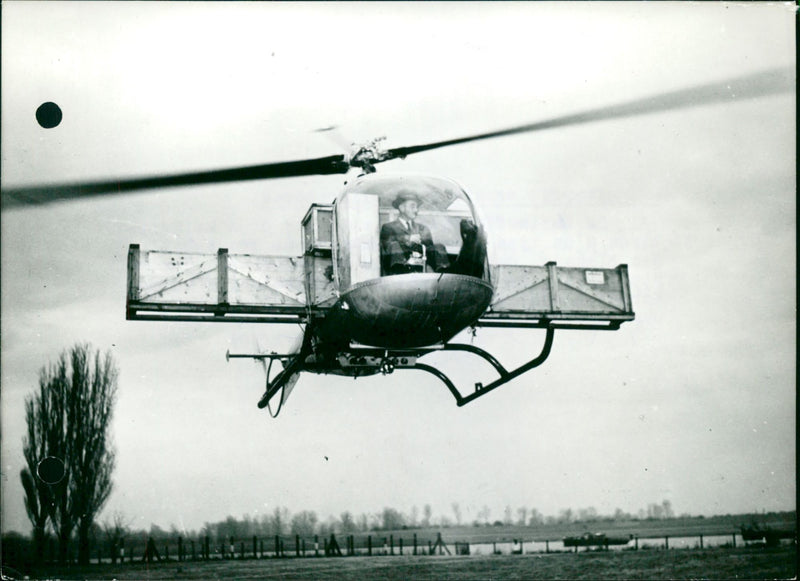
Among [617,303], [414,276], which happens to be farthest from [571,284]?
[414,276]

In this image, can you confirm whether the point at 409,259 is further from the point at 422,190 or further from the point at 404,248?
the point at 422,190

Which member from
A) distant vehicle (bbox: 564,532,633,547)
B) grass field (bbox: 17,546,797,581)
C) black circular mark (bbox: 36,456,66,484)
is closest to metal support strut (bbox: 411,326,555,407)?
black circular mark (bbox: 36,456,66,484)

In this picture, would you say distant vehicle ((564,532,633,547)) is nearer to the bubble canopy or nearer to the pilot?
the bubble canopy

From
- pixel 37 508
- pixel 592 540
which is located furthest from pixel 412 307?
pixel 592 540

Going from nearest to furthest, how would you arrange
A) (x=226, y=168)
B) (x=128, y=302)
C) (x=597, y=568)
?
(x=226, y=168) → (x=128, y=302) → (x=597, y=568)

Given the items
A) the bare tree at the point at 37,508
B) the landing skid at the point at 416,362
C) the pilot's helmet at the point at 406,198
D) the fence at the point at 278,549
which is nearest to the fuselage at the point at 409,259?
the pilot's helmet at the point at 406,198

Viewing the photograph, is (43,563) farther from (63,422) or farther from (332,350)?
(332,350)
